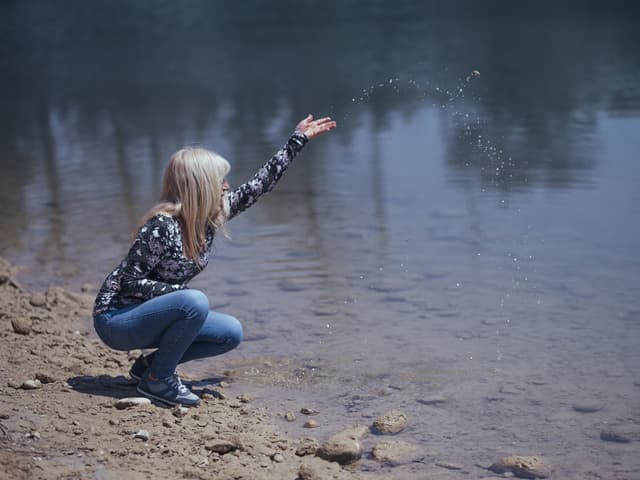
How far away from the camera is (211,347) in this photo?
172 inches

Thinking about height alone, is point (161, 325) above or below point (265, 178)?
below

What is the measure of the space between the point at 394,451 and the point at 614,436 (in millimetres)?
982

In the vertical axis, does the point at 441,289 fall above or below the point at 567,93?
below

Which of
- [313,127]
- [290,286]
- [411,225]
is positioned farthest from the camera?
[411,225]

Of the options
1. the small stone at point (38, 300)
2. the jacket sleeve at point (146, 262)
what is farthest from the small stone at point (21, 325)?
the jacket sleeve at point (146, 262)

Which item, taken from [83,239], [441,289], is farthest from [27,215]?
[441,289]

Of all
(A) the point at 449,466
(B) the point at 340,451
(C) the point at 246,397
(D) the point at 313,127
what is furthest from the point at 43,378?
(A) the point at 449,466

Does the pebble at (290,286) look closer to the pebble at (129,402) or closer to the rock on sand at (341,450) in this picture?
the pebble at (129,402)

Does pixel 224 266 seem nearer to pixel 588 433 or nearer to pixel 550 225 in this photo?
pixel 550 225

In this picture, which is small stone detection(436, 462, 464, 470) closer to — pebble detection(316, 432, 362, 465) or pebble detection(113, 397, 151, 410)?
pebble detection(316, 432, 362, 465)

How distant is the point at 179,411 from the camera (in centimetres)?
412

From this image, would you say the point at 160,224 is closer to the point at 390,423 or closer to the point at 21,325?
the point at 390,423

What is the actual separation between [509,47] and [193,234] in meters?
15.3

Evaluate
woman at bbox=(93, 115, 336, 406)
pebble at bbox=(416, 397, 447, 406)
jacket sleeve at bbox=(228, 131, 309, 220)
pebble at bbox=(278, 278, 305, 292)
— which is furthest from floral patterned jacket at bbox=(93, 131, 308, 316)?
pebble at bbox=(278, 278, 305, 292)
